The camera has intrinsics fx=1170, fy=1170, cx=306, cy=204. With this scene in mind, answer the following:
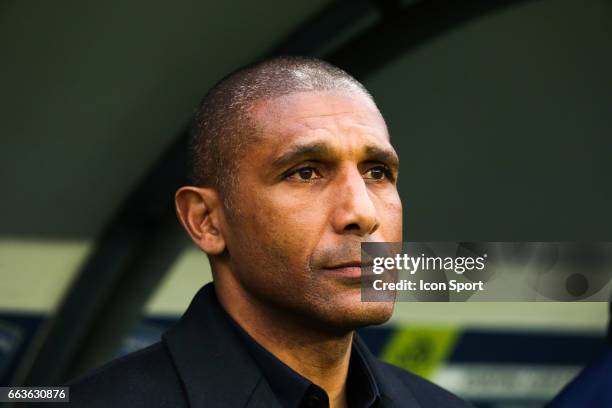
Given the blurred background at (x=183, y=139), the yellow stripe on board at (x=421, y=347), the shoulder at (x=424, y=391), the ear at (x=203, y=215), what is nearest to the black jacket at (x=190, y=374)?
the ear at (x=203, y=215)

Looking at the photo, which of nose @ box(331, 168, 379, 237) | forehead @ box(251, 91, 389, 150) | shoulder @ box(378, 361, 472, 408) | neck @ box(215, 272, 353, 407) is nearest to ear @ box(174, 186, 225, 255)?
neck @ box(215, 272, 353, 407)

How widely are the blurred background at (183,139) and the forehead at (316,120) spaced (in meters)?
2.20

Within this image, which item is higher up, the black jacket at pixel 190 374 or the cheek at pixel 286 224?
the cheek at pixel 286 224

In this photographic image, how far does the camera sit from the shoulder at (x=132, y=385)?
256 cm

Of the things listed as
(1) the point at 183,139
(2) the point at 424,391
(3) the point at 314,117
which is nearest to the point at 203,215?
(3) the point at 314,117

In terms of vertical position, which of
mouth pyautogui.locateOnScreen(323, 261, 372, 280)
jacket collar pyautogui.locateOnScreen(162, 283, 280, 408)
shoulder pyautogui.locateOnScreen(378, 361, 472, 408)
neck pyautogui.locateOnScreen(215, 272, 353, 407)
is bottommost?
jacket collar pyautogui.locateOnScreen(162, 283, 280, 408)

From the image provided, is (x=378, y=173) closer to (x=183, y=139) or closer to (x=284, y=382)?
(x=284, y=382)

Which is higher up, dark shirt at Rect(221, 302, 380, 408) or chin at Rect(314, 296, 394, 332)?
chin at Rect(314, 296, 394, 332)

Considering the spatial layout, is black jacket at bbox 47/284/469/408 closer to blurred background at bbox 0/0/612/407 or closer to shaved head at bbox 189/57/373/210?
shaved head at bbox 189/57/373/210

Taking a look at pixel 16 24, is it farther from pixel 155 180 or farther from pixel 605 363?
pixel 605 363

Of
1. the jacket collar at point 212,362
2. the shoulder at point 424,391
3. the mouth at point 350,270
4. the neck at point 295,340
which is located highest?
the mouth at point 350,270

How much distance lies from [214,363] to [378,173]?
1.88 feet

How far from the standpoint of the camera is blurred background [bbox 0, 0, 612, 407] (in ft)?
16.1

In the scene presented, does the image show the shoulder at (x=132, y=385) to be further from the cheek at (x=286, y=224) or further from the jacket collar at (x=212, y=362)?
the cheek at (x=286, y=224)
